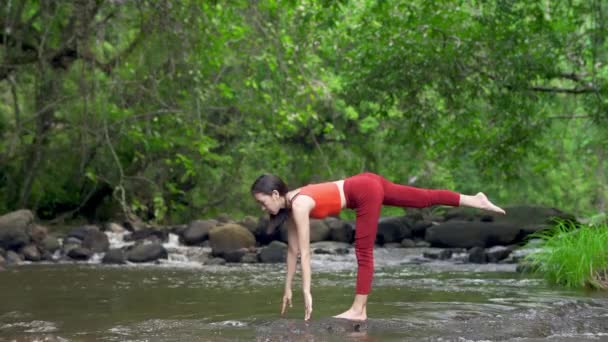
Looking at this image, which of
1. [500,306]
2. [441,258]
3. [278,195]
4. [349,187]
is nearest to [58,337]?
[278,195]

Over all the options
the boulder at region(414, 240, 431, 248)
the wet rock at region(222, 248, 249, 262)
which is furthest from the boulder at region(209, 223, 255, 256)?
the boulder at region(414, 240, 431, 248)

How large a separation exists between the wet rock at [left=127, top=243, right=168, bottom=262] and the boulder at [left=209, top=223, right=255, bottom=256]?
1.12 metres

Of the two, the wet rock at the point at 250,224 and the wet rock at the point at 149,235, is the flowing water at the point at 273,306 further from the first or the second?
the wet rock at the point at 149,235

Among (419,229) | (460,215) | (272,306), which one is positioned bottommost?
(272,306)

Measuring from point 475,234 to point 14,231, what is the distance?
8217 mm

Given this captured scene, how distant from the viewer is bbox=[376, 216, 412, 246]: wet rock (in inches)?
693

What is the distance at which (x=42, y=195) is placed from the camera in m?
19.7

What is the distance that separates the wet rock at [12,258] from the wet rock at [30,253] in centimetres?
13

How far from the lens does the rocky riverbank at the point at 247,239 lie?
13719 mm

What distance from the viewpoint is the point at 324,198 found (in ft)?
20.2

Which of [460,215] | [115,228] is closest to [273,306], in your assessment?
[115,228]

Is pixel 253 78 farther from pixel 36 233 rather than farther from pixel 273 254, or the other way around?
pixel 36 233

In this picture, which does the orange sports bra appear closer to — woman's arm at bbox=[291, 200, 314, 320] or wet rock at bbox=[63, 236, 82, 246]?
woman's arm at bbox=[291, 200, 314, 320]

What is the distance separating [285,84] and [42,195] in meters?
7.22
